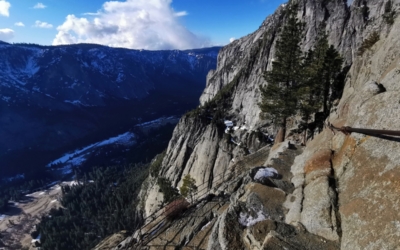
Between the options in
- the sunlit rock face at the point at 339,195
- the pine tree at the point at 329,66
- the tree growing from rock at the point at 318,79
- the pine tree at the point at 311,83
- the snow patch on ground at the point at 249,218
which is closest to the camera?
the sunlit rock face at the point at 339,195

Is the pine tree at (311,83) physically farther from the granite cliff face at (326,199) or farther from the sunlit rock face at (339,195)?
the sunlit rock face at (339,195)

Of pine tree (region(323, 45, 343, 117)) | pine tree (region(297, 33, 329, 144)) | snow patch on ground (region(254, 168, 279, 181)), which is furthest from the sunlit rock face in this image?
pine tree (region(323, 45, 343, 117))

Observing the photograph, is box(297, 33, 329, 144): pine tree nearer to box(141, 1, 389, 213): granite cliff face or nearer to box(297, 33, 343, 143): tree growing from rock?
box(297, 33, 343, 143): tree growing from rock

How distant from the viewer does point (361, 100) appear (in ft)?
56.7

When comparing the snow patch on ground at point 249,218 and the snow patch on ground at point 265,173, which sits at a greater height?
the snow patch on ground at point 265,173

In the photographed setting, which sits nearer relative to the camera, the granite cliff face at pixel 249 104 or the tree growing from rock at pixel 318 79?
the tree growing from rock at pixel 318 79

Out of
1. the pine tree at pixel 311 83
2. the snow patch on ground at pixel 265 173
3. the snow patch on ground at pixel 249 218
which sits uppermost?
the pine tree at pixel 311 83

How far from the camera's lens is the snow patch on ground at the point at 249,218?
13891mm

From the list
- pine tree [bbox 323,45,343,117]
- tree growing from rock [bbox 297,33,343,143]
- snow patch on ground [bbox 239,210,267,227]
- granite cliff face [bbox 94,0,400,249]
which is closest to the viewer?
granite cliff face [bbox 94,0,400,249]

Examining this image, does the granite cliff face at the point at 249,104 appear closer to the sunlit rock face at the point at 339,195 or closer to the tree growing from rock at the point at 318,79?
the tree growing from rock at the point at 318,79

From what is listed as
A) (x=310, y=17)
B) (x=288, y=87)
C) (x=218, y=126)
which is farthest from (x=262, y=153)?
(x=310, y=17)

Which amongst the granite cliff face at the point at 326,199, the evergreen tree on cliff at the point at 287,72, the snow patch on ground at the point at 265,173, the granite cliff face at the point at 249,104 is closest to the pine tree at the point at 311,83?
the evergreen tree on cliff at the point at 287,72

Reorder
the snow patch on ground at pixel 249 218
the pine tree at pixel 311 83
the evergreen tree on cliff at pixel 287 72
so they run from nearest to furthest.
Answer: the snow patch on ground at pixel 249 218 < the pine tree at pixel 311 83 < the evergreen tree on cliff at pixel 287 72

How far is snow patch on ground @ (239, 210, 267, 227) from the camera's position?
13.9 meters
